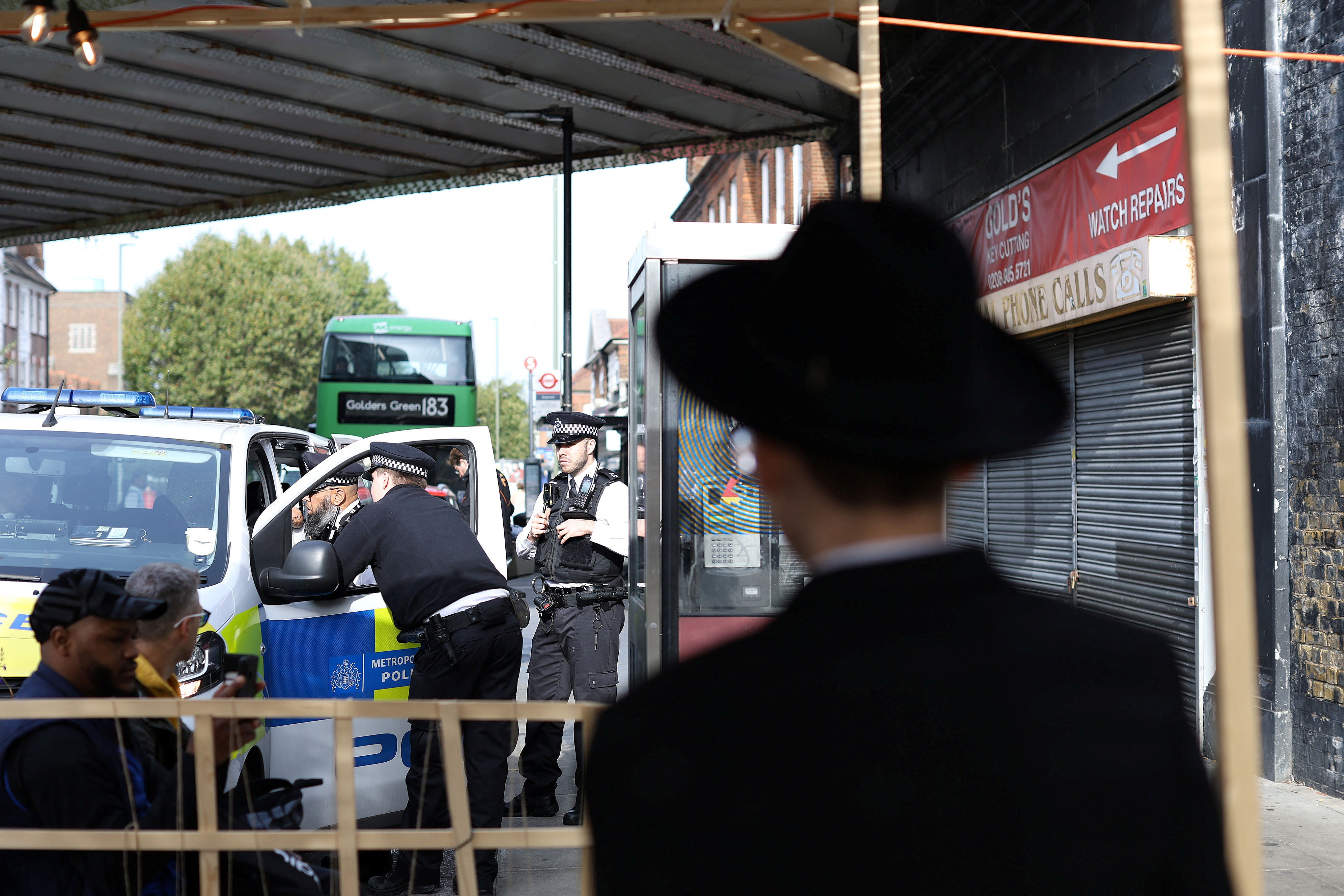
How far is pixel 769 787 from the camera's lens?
3.50 feet

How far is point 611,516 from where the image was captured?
22.3 feet

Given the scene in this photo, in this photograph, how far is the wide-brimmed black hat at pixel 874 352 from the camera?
1.15 meters

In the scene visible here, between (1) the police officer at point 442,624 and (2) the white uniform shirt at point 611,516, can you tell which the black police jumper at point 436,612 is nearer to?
(1) the police officer at point 442,624

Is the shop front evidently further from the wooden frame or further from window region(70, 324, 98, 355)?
window region(70, 324, 98, 355)

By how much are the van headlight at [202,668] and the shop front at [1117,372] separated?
424cm

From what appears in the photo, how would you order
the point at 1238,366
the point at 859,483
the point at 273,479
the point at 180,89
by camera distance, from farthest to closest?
the point at 180,89 < the point at 273,479 < the point at 1238,366 < the point at 859,483

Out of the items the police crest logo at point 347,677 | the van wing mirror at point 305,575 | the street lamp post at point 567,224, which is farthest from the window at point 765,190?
the van wing mirror at point 305,575

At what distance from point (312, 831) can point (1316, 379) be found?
226 inches

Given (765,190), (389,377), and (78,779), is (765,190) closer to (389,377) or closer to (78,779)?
(389,377)

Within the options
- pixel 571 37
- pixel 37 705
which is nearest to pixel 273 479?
pixel 37 705

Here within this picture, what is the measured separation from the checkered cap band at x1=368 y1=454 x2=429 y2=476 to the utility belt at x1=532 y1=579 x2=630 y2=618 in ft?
4.91

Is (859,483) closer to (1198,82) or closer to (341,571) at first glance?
(1198,82)

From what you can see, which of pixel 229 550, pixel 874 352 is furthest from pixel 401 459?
pixel 874 352

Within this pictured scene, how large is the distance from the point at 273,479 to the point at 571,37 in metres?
5.15
